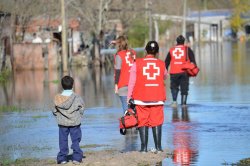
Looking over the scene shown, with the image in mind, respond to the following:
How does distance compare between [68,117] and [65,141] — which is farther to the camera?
[65,141]

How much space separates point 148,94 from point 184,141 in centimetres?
157

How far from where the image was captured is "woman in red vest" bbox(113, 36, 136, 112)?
46.0 ft

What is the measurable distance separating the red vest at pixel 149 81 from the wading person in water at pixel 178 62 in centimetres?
660

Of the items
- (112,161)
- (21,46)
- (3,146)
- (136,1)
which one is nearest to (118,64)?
(3,146)

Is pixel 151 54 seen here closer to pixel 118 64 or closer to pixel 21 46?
pixel 118 64

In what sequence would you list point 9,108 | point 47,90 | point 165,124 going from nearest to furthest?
point 165,124, point 9,108, point 47,90

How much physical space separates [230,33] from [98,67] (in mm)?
82499

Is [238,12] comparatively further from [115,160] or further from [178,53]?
[115,160]

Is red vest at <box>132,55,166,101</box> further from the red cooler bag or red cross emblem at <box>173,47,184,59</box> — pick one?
red cross emblem at <box>173,47,184,59</box>

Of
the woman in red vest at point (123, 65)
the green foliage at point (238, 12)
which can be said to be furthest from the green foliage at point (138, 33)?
the woman in red vest at point (123, 65)

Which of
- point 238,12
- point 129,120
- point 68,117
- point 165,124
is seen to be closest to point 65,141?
point 68,117

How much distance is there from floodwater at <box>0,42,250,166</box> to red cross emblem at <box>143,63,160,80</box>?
3.78ft

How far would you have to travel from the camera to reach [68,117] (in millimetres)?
10430

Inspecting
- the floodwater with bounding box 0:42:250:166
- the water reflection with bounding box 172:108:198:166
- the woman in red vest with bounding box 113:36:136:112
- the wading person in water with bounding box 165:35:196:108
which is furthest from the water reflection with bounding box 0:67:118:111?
the woman in red vest with bounding box 113:36:136:112
